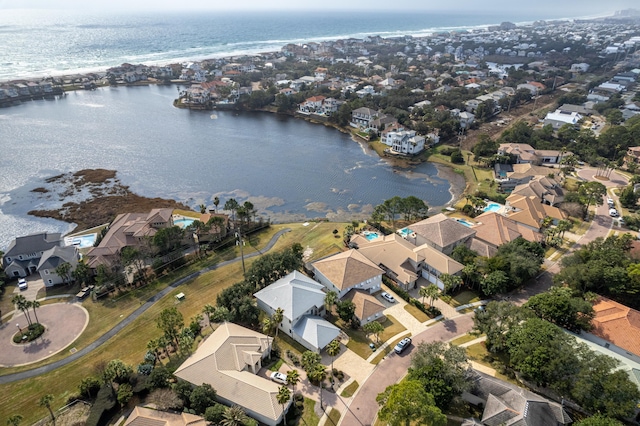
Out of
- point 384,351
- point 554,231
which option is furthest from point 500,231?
point 384,351

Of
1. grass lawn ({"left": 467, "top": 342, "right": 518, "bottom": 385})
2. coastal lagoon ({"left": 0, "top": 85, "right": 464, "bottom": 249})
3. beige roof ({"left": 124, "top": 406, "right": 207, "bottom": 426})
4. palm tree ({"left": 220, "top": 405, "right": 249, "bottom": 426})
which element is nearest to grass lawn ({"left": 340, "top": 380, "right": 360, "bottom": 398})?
palm tree ({"left": 220, "top": 405, "right": 249, "bottom": 426})

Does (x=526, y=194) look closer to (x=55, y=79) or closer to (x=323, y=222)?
(x=323, y=222)

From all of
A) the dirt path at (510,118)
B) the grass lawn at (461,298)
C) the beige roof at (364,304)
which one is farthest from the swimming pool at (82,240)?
the dirt path at (510,118)

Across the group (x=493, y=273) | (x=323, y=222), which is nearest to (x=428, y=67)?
(x=323, y=222)

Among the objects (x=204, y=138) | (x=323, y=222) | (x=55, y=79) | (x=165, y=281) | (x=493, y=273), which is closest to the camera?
(x=493, y=273)

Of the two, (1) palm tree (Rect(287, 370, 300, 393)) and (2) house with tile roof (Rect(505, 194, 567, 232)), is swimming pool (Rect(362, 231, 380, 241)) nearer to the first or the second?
(2) house with tile roof (Rect(505, 194, 567, 232))

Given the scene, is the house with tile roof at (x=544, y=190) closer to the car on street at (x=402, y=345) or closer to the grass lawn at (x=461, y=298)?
the grass lawn at (x=461, y=298)

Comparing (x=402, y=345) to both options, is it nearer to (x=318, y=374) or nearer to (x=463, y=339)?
(x=463, y=339)
